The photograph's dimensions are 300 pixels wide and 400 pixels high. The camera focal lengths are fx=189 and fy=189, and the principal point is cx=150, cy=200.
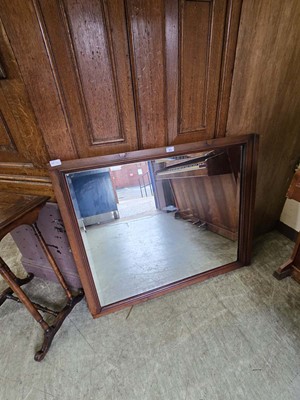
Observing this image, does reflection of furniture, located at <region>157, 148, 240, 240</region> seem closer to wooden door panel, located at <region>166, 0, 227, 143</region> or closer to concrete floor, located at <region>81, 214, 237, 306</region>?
concrete floor, located at <region>81, 214, 237, 306</region>

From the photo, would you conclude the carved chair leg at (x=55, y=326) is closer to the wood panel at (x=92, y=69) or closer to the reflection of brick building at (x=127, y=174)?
the reflection of brick building at (x=127, y=174)

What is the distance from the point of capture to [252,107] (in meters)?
1.19

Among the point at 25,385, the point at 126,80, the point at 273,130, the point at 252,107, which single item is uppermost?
the point at 126,80

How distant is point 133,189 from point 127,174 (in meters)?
0.22

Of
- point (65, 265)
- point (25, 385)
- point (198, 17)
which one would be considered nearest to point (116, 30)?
point (198, 17)

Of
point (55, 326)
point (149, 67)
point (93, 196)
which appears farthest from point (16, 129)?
point (55, 326)

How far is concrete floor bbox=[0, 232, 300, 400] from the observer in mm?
991

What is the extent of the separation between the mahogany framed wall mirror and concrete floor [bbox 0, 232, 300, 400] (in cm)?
16

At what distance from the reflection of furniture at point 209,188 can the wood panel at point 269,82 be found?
253 millimetres

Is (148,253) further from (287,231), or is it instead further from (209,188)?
(287,231)

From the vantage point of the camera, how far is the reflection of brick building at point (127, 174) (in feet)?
4.13

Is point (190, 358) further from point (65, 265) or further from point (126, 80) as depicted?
point (126, 80)

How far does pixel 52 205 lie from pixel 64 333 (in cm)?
87

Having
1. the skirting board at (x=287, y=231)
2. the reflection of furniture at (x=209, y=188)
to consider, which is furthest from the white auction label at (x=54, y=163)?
the skirting board at (x=287, y=231)
